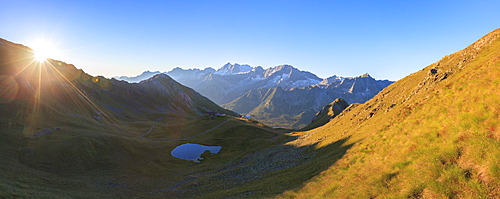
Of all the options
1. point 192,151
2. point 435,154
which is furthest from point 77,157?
point 435,154

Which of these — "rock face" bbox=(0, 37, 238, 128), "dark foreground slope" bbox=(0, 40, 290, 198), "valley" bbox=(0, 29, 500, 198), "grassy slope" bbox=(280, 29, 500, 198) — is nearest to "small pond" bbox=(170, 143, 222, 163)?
"valley" bbox=(0, 29, 500, 198)

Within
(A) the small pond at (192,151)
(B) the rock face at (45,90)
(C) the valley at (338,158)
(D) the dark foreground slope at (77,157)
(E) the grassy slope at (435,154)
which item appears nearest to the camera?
(E) the grassy slope at (435,154)

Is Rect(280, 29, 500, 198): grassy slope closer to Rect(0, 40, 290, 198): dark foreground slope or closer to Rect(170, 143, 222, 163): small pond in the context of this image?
Rect(0, 40, 290, 198): dark foreground slope

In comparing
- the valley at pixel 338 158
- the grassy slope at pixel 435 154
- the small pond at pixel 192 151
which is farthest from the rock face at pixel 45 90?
the grassy slope at pixel 435 154

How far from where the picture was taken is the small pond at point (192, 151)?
81.9 metres

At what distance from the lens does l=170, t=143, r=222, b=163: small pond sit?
3223 inches

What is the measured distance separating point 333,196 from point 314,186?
13.5 feet

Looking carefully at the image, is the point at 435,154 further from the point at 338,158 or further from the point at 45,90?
the point at 45,90

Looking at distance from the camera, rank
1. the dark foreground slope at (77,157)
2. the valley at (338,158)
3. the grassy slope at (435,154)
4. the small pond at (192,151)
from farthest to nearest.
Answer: the small pond at (192,151), the dark foreground slope at (77,157), the valley at (338,158), the grassy slope at (435,154)

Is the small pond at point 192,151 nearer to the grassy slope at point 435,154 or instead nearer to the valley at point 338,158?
the valley at point 338,158

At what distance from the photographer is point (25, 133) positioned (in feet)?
185

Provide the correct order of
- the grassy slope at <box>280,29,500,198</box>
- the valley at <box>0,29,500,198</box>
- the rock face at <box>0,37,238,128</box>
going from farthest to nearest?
the rock face at <box>0,37,238,128</box>, the valley at <box>0,29,500,198</box>, the grassy slope at <box>280,29,500,198</box>

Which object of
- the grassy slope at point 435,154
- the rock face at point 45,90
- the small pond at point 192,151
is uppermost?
the rock face at point 45,90

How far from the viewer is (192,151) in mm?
87938
